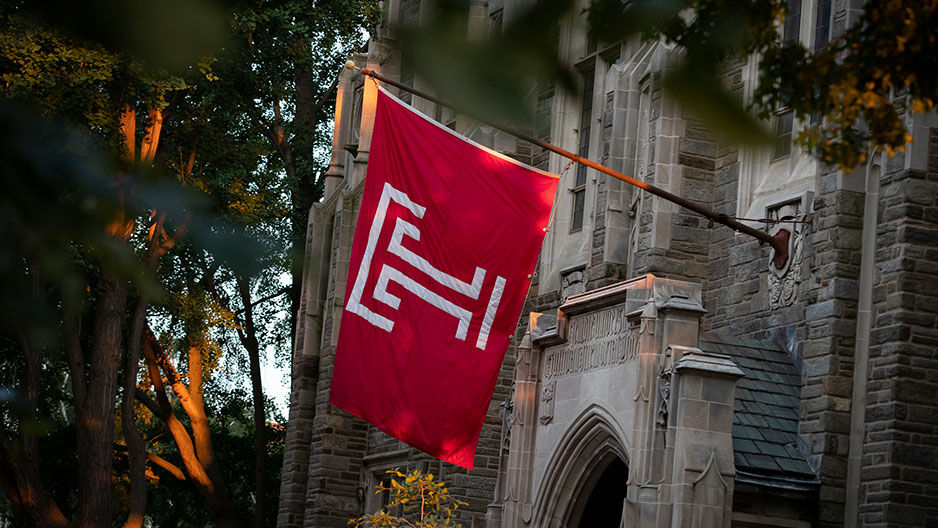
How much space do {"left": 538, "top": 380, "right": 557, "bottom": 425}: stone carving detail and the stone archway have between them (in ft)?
1.38

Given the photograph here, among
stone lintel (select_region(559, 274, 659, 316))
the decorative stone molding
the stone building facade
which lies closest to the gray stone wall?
the stone building facade

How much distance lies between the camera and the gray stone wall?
1149 cm

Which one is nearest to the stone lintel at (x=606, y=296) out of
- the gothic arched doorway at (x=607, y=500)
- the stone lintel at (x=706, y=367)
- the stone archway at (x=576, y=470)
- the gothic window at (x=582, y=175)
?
the stone lintel at (x=706, y=367)

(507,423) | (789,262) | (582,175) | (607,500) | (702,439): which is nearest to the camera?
(702,439)

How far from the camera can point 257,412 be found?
32438 mm

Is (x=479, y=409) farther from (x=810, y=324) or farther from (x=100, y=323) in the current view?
(x=100, y=323)

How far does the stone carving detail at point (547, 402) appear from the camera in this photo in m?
13.8

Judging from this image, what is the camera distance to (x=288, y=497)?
2578 cm

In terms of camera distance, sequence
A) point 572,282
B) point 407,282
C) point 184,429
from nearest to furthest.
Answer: point 407,282
point 572,282
point 184,429

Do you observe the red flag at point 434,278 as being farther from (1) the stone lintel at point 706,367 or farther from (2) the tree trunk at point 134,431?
(2) the tree trunk at point 134,431

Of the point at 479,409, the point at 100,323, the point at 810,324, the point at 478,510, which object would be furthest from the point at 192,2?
the point at 100,323

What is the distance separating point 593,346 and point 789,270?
1.96 m

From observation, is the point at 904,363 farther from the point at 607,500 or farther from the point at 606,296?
the point at 607,500

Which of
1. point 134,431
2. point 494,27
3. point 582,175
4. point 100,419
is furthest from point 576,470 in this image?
point 134,431
